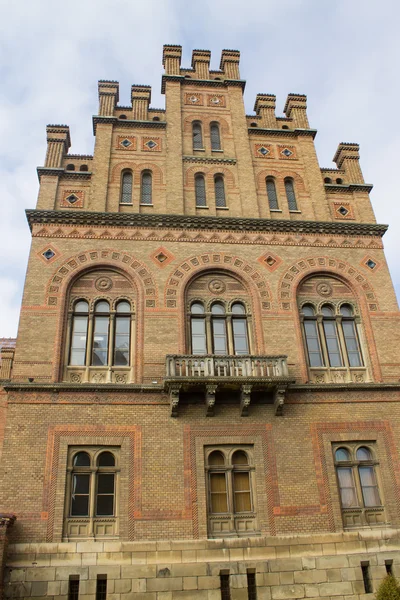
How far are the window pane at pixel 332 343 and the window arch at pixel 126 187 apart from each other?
995cm

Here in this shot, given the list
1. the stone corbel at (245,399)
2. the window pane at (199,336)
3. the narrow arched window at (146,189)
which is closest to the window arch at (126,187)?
the narrow arched window at (146,189)

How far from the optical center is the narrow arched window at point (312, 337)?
19703 mm

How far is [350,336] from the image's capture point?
2044 centimetres

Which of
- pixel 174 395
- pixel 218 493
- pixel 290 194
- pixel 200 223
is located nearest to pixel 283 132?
pixel 290 194

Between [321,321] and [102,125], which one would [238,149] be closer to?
[102,125]

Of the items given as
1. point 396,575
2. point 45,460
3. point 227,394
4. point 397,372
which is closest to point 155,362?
point 227,394

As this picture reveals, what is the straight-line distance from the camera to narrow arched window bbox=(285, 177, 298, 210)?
23.3m

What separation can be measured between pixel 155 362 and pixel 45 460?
489cm

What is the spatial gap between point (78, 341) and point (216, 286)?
5.85 m

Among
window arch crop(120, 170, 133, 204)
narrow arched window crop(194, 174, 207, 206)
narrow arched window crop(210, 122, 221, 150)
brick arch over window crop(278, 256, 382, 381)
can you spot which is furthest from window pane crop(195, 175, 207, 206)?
brick arch over window crop(278, 256, 382, 381)

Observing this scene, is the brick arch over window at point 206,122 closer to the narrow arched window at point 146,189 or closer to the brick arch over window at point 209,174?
the brick arch over window at point 209,174

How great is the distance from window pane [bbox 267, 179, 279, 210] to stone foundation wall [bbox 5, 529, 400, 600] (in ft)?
44.8

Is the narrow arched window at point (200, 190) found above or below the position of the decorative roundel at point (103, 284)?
above

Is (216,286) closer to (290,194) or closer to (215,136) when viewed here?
(290,194)
